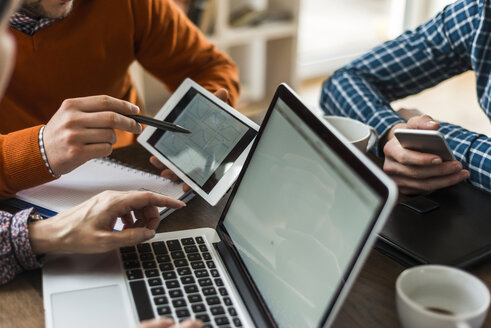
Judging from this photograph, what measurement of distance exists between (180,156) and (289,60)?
2.20 m

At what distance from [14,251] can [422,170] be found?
65 cm

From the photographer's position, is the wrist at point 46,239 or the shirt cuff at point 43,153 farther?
the shirt cuff at point 43,153

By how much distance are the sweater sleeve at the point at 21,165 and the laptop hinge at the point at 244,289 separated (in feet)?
1.13

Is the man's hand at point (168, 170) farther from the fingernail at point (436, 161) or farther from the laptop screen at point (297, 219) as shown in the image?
the fingernail at point (436, 161)

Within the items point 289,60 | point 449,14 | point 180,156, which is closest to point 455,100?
point 289,60

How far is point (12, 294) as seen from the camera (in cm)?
69

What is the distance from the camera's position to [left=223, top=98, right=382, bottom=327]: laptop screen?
529 millimetres

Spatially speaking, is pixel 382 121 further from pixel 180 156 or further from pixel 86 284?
pixel 86 284

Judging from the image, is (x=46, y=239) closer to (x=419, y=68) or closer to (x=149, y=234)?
(x=149, y=234)

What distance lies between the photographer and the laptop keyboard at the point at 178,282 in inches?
25.2

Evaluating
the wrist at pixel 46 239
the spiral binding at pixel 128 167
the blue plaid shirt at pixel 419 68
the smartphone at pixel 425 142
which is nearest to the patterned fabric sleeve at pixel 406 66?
the blue plaid shirt at pixel 419 68

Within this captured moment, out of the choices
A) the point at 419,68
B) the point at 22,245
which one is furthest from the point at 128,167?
the point at 419,68

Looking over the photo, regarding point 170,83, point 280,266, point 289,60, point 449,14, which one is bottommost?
point 289,60

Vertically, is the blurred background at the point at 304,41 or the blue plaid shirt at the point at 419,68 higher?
the blue plaid shirt at the point at 419,68
